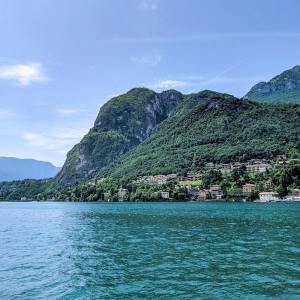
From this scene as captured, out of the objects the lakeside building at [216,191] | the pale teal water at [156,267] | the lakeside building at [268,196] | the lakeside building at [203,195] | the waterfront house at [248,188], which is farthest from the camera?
the lakeside building at [203,195]

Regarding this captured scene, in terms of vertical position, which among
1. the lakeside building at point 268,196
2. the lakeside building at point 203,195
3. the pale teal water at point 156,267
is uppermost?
the lakeside building at point 203,195

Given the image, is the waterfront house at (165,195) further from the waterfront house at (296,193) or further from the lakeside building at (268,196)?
the waterfront house at (296,193)

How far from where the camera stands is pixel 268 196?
158125mm

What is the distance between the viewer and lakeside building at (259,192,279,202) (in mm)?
156125

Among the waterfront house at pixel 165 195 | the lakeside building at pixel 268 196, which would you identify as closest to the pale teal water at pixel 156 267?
the lakeside building at pixel 268 196

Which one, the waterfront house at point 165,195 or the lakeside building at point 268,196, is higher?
the waterfront house at point 165,195

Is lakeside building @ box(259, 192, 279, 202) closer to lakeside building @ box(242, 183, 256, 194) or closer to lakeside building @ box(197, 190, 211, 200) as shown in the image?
lakeside building @ box(242, 183, 256, 194)

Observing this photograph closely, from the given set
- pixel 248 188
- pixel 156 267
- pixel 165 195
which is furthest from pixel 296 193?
pixel 156 267

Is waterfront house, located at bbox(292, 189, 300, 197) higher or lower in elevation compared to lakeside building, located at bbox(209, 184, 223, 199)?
lower

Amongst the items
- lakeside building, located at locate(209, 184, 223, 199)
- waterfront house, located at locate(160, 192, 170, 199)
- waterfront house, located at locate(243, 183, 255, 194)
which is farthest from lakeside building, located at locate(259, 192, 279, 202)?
waterfront house, located at locate(160, 192, 170, 199)

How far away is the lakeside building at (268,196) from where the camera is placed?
15612cm

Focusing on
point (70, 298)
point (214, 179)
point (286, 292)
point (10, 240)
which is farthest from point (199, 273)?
point (214, 179)

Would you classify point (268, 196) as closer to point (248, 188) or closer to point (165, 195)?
point (248, 188)

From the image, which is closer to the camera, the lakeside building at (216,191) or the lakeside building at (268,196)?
the lakeside building at (268,196)
